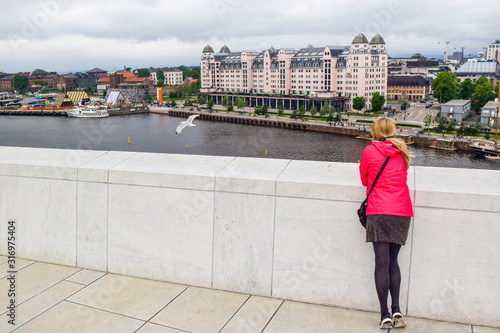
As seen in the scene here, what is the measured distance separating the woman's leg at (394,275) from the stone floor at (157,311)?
107mm

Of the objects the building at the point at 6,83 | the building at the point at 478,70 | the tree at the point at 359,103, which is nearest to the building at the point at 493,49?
the building at the point at 478,70

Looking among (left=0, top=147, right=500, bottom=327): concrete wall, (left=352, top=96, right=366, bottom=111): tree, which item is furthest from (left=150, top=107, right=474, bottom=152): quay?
(left=0, top=147, right=500, bottom=327): concrete wall

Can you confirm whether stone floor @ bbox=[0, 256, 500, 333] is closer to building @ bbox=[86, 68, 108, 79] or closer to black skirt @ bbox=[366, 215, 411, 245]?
black skirt @ bbox=[366, 215, 411, 245]

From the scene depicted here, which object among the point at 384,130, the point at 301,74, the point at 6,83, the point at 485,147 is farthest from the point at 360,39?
the point at 6,83

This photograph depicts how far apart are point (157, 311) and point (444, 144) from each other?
1113 inches

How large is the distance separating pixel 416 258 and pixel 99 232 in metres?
1.33

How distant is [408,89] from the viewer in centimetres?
5275

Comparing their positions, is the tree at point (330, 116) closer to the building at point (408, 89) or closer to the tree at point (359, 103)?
the tree at point (359, 103)

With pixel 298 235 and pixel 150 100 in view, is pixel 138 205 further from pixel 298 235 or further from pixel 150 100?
pixel 150 100

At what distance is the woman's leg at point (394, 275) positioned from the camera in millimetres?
1609

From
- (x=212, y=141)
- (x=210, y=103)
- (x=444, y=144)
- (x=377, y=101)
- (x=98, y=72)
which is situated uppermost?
(x=98, y=72)

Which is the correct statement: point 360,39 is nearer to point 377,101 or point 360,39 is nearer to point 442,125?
point 377,101

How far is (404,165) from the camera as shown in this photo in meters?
1.59

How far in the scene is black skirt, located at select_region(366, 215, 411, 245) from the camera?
5.11 ft
